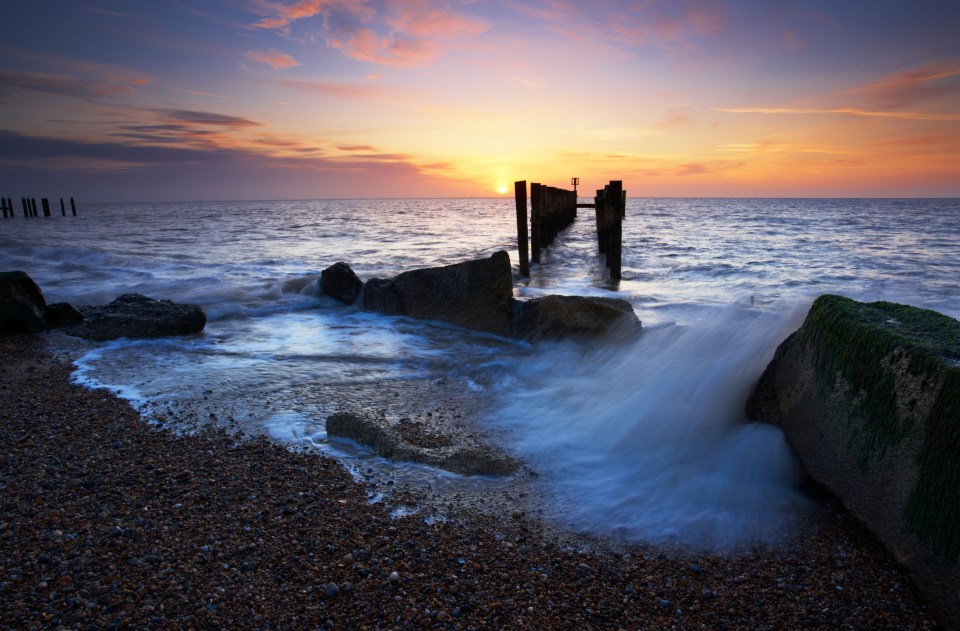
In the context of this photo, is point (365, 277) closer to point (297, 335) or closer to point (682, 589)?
point (297, 335)

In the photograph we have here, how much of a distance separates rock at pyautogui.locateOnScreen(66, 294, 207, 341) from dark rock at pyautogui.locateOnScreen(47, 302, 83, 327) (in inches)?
6.8

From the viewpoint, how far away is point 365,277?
1491cm

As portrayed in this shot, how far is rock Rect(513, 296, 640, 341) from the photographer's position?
697cm

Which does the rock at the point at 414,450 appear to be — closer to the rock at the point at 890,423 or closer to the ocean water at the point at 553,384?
the ocean water at the point at 553,384

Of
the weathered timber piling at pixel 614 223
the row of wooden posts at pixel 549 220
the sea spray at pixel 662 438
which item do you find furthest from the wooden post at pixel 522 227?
the sea spray at pixel 662 438

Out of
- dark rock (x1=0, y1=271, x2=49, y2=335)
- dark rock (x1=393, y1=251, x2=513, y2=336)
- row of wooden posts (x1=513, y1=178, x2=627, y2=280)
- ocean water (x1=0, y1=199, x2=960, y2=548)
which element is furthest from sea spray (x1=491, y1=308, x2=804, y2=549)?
dark rock (x1=0, y1=271, x2=49, y2=335)

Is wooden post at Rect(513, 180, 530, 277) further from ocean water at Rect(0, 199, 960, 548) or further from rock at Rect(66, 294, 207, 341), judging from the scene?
rock at Rect(66, 294, 207, 341)

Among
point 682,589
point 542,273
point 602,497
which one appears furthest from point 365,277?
point 682,589

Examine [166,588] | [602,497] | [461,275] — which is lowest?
[602,497]

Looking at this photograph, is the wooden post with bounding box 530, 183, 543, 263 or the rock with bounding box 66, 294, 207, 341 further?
the wooden post with bounding box 530, 183, 543, 263

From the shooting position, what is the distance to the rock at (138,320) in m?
7.39

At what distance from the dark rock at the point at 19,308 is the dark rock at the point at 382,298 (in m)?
4.48

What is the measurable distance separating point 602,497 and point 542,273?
11946mm

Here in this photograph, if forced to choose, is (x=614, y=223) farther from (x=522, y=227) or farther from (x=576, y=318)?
(x=576, y=318)
